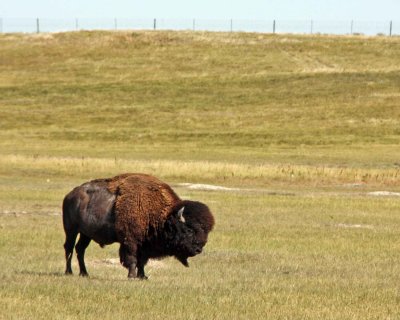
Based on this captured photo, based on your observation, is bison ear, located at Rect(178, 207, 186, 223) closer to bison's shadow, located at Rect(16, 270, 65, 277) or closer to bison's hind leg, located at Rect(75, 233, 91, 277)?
bison's hind leg, located at Rect(75, 233, 91, 277)

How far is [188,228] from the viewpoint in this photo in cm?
1564

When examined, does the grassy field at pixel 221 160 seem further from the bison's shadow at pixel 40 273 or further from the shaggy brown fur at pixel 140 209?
the shaggy brown fur at pixel 140 209

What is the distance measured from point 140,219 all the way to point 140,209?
6.4 inches

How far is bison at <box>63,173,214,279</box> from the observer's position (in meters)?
15.7

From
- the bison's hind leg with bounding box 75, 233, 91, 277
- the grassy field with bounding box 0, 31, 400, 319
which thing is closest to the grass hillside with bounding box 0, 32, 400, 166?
the grassy field with bounding box 0, 31, 400, 319

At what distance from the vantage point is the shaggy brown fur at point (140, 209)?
1599 cm

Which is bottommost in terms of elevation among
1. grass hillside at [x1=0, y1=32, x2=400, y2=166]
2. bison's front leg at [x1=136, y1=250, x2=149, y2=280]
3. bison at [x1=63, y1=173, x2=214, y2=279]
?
grass hillside at [x1=0, y1=32, x2=400, y2=166]

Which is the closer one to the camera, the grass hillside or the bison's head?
the bison's head

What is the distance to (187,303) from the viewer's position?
42.5 ft

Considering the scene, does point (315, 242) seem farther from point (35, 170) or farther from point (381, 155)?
point (381, 155)

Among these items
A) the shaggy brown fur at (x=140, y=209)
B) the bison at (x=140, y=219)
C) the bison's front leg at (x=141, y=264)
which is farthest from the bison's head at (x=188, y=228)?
the bison's front leg at (x=141, y=264)

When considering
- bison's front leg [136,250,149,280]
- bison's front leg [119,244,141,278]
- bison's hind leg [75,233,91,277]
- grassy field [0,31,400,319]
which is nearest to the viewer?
grassy field [0,31,400,319]

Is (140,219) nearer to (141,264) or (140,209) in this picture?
(140,209)

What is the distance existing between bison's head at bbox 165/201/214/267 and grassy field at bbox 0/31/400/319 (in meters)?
0.58
